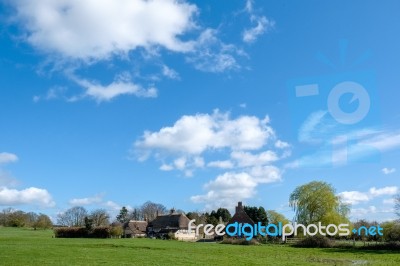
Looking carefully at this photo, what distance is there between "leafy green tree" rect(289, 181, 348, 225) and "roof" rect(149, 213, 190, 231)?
41883 mm

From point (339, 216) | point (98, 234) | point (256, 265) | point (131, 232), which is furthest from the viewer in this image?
point (131, 232)

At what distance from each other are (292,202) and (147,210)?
267 feet

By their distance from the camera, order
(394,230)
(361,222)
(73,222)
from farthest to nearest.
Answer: (73,222), (361,222), (394,230)

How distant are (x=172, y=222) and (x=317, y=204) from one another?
1872 inches

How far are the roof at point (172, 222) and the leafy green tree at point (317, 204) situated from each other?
41.9 metres

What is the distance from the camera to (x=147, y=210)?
137 metres

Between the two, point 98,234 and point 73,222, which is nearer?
point 98,234

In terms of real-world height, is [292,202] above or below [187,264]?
above

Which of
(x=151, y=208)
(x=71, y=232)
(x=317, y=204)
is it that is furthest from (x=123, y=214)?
(x=317, y=204)

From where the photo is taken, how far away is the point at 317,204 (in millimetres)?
60812

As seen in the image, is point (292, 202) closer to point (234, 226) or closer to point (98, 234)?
point (234, 226)

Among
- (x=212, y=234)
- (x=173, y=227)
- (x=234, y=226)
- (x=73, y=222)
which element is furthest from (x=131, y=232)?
(x=73, y=222)

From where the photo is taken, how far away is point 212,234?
9119 centimetres

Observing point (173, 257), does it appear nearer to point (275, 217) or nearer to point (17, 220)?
point (275, 217)
